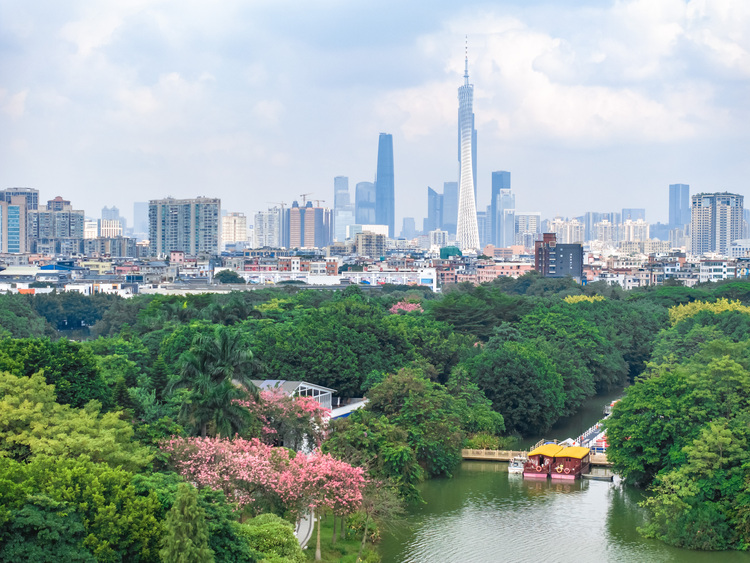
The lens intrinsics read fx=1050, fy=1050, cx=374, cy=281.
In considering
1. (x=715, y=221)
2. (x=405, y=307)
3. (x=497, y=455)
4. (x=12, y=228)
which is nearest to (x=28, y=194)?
(x=12, y=228)

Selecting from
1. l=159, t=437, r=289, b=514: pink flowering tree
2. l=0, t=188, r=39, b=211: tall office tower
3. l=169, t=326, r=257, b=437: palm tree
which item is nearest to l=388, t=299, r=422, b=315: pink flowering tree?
l=169, t=326, r=257, b=437: palm tree

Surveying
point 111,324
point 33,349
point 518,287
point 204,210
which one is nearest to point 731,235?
point 204,210

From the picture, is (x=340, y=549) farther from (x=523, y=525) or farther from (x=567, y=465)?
(x=567, y=465)

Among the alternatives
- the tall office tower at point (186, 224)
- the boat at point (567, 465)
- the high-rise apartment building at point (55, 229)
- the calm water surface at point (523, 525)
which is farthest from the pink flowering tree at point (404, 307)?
the high-rise apartment building at point (55, 229)

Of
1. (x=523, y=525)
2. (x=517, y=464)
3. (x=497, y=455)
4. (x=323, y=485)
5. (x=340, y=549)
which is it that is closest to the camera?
(x=323, y=485)

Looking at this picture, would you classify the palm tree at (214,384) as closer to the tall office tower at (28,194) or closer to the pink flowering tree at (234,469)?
the pink flowering tree at (234,469)

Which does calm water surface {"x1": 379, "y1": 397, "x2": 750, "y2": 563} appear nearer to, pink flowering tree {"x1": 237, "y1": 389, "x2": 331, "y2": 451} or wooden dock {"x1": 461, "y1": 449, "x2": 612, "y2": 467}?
wooden dock {"x1": 461, "y1": 449, "x2": 612, "y2": 467}
